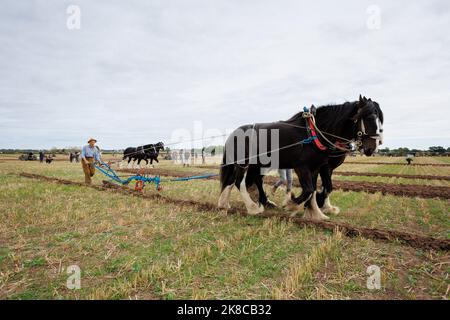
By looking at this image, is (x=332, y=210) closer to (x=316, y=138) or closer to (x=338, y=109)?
(x=316, y=138)

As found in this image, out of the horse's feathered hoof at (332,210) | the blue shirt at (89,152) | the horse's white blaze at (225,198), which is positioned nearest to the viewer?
the horse's feathered hoof at (332,210)

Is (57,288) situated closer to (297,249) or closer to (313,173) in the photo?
(297,249)

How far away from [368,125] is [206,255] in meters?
3.63

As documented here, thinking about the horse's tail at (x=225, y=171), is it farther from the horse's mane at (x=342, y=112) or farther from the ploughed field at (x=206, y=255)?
the horse's mane at (x=342, y=112)

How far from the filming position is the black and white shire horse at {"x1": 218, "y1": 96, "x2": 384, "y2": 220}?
4.56 m

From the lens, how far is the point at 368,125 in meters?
4.43

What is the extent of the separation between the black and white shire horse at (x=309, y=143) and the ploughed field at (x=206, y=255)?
29.1 inches

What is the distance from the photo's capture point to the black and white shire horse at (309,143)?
15.0 feet
